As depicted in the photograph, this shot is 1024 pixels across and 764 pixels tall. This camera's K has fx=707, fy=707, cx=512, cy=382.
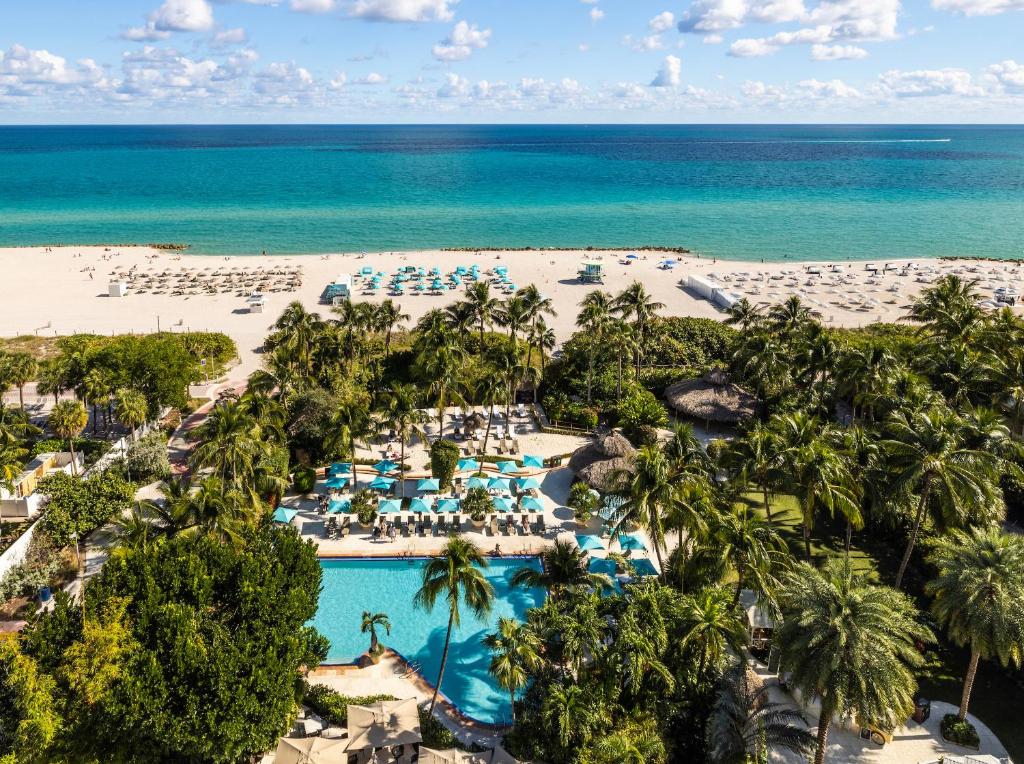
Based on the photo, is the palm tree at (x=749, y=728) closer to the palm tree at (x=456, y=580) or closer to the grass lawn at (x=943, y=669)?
the grass lawn at (x=943, y=669)

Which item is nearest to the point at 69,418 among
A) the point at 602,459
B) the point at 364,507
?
the point at 364,507

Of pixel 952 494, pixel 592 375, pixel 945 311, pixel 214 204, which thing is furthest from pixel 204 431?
pixel 214 204

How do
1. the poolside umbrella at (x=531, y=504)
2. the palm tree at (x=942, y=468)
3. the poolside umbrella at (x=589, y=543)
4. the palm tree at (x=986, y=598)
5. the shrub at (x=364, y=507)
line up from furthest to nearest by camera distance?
1. the poolside umbrella at (x=531, y=504)
2. the shrub at (x=364, y=507)
3. the poolside umbrella at (x=589, y=543)
4. the palm tree at (x=942, y=468)
5. the palm tree at (x=986, y=598)

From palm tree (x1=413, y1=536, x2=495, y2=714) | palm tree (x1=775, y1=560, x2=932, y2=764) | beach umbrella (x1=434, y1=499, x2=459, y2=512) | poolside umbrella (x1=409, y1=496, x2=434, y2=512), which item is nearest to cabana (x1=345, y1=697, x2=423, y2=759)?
palm tree (x1=413, y1=536, x2=495, y2=714)

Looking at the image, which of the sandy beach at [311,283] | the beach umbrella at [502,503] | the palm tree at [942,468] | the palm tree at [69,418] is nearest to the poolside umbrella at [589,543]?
the beach umbrella at [502,503]

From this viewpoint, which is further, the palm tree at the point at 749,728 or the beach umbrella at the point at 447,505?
the beach umbrella at the point at 447,505

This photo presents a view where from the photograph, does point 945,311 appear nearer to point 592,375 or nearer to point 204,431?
point 592,375
